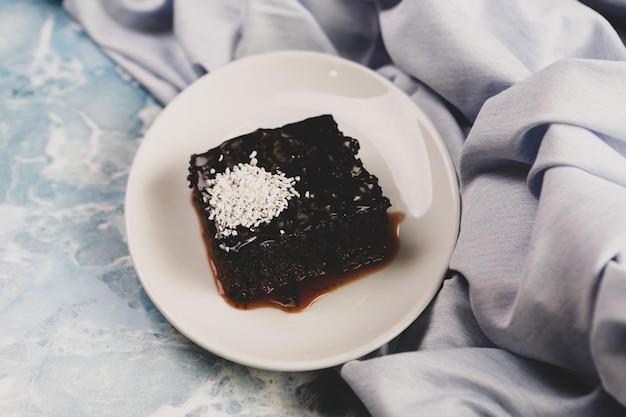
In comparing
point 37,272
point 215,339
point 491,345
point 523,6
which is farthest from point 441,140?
point 37,272

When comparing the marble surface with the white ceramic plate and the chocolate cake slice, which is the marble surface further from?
the chocolate cake slice

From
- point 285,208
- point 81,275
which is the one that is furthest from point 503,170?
point 81,275

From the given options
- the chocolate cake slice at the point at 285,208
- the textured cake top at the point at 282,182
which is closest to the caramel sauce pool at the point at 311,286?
the chocolate cake slice at the point at 285,208

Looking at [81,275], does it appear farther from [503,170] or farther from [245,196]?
[503,170]

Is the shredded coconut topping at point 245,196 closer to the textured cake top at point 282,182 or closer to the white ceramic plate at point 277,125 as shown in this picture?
the textured cake top at point 282,182

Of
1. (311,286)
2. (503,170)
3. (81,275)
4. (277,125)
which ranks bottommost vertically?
(81,275)

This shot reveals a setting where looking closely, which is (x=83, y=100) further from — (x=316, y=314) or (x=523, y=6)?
(x=523, y=6)

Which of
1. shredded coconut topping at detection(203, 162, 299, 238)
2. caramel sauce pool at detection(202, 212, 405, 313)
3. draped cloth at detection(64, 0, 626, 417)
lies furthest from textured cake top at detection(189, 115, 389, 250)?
draped cloth at detection(64, 0, 626, 417)
